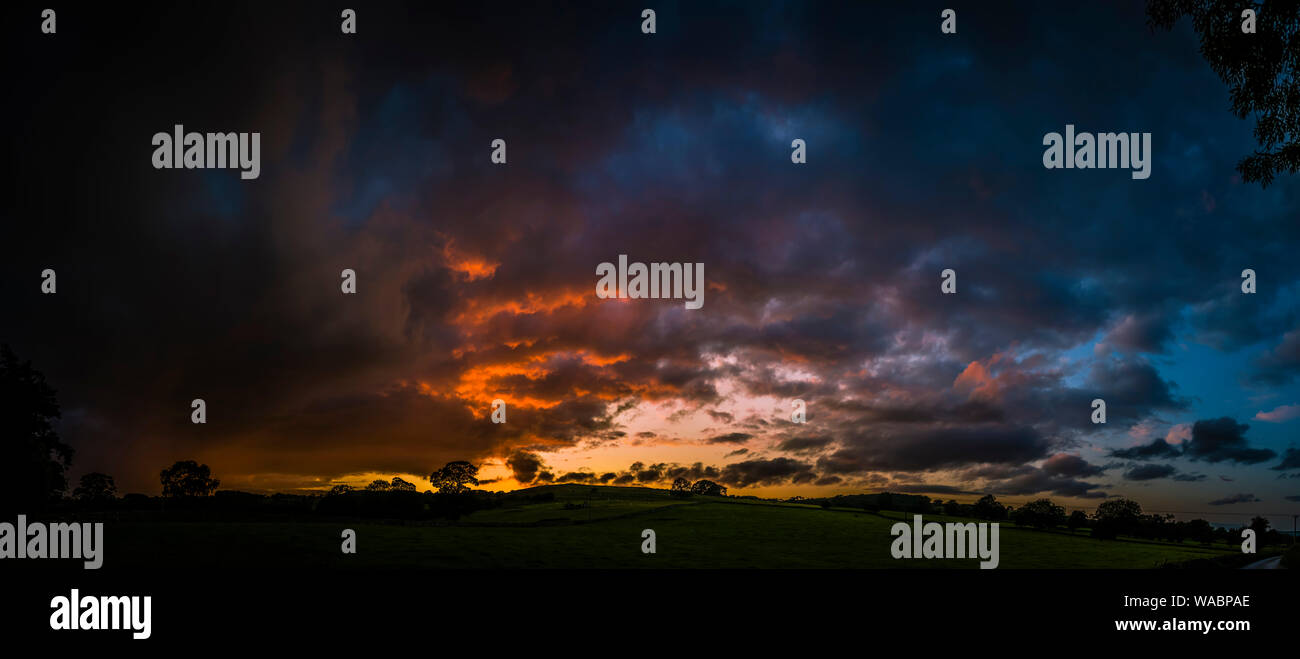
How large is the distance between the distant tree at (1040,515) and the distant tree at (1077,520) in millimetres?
1307

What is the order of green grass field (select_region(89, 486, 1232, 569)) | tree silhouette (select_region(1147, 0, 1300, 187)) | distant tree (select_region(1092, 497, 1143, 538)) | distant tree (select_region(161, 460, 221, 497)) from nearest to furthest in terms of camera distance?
tree silhouette (select_region(1147, 0, 1300, 187)) < green grass field (select_region(89, 486, 1232, 569)) < distant tree (select_region(1092, 497, 1143, 538)) < distant tree (select_region(161, 460, 221, 497))

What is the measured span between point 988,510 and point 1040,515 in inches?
310

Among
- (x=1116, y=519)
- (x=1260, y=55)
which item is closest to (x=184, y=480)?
(x=1260, y=55)

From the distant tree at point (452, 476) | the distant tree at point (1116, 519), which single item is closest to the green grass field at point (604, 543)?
the distant tree at point (1116, 519)

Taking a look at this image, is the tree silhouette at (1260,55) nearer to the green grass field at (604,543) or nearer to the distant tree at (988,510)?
the green grass field at (604,543)

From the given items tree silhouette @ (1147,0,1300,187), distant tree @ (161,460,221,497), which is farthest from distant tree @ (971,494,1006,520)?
distant tree @ (161,460,221,497)

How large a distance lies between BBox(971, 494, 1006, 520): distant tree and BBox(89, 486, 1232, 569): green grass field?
9412 millimetres

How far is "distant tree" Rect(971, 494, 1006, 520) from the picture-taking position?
95.0m

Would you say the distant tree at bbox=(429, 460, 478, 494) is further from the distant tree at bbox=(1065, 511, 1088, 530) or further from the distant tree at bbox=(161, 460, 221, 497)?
the distant tree at bbox=(1065, 511, 1088, 530)
